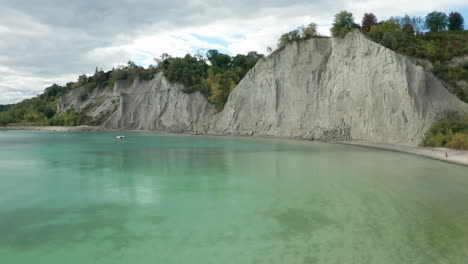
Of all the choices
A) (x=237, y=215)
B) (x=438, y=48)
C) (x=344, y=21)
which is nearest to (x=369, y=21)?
(x=344, y=21)

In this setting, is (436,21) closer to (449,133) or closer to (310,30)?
(310,30)

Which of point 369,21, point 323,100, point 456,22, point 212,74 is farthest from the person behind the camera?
point 212,74

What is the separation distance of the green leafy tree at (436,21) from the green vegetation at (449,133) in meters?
32.6

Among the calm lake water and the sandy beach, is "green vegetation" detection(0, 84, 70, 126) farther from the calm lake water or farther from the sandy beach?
the sandy beach

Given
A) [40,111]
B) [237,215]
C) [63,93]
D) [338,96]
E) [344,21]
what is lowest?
[237,215]

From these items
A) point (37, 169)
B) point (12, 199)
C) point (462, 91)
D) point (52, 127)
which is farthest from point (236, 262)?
point (52, 127)

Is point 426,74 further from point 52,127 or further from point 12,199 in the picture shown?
point 52,127

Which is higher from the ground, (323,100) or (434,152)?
(323,100)

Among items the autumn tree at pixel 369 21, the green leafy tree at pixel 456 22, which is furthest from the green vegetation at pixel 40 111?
the green leafy tree at pixel 456 22

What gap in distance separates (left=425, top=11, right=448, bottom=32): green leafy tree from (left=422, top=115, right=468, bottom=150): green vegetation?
32.6 m

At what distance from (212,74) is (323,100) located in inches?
953

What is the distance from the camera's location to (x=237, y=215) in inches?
328

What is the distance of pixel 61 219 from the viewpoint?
26.6 feet

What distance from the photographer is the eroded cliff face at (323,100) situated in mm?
24188
